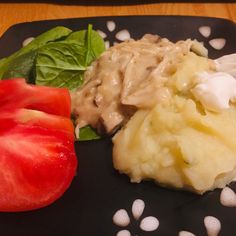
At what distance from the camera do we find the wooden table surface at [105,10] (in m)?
2.92

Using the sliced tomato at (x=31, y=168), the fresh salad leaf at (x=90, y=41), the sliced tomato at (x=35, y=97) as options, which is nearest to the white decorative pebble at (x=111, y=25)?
the fresh salad leaf at (x=90, y=41)

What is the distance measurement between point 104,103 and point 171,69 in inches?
11.6

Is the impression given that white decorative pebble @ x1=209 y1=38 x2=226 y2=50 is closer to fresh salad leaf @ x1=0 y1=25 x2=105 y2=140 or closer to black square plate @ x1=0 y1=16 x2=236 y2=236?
fresh salad leaf @ x1=0 y1=25 x2=105 y2=140

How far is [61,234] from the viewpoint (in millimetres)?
1539

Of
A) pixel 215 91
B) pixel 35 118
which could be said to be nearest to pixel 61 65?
pixel 35 118

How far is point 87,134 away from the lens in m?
1.87

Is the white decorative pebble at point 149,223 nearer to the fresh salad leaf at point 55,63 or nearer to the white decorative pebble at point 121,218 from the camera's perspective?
the white decorative pebble at point 121,218

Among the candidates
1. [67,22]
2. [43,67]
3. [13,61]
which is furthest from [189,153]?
[67,22]

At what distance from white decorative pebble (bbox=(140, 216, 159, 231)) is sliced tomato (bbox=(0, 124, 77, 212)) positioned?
0.98ft

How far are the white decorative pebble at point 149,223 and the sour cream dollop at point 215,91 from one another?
433 mm

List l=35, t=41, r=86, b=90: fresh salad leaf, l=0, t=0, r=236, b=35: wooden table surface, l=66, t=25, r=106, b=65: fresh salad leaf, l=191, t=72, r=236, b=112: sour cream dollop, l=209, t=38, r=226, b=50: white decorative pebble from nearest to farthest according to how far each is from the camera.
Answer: l=191, t=72, r=236, b=112: sour cream dollop < l=35, t=41, r=86, b=90: fresh salad leaf < l=66, t=25, r=106, b=65: fresh salad leaf < l=209, t=38, r=226, b=50: white decorative pebble < l=0, t=0, r=236, b=35: wooden table surface

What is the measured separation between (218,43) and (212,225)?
1024 mm

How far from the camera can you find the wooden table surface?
2.92 metres

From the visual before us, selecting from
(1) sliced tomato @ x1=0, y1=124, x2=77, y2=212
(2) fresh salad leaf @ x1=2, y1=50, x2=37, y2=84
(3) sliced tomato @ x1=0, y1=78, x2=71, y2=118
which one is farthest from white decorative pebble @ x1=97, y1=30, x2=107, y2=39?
(1) sliced tomato @ x1=0, y1=124, x2=77, y2=212
